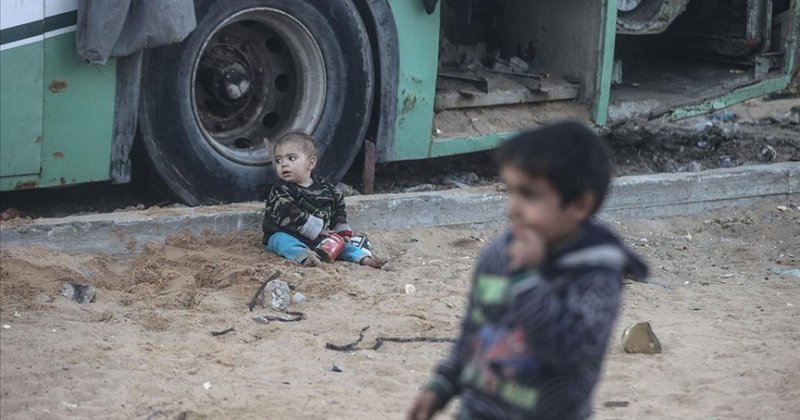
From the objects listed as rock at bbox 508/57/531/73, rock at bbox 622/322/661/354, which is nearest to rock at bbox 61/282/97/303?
rock at bbox 622/322/661/354

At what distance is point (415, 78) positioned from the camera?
6707 mm

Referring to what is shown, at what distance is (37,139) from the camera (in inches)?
217

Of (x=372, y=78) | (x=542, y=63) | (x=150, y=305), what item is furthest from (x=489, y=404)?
(x=542, y=63)

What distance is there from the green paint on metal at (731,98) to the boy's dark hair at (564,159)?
5851mm

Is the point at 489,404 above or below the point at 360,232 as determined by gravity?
above

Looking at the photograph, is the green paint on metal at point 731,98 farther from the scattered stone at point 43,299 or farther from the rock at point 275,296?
the scattered stone at point 43,299

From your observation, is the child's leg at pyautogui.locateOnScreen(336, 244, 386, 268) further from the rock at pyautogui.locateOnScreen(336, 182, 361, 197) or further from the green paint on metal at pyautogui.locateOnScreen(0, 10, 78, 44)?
the green paint on metal at pyautogui.locateOnScreen(0, 10, 78, 44)

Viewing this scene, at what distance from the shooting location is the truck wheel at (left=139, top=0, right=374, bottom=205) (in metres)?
5.95

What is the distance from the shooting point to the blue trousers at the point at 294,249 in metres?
5.70

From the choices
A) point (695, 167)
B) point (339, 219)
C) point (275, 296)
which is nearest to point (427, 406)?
point (275, 296)

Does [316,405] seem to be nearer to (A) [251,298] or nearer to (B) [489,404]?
(A) [251,298]

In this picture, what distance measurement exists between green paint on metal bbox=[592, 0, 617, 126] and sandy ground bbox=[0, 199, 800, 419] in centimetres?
146

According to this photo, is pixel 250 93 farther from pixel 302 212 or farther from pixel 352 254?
pixel 352 254

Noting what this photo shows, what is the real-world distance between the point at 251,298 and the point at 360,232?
112 centimetres
